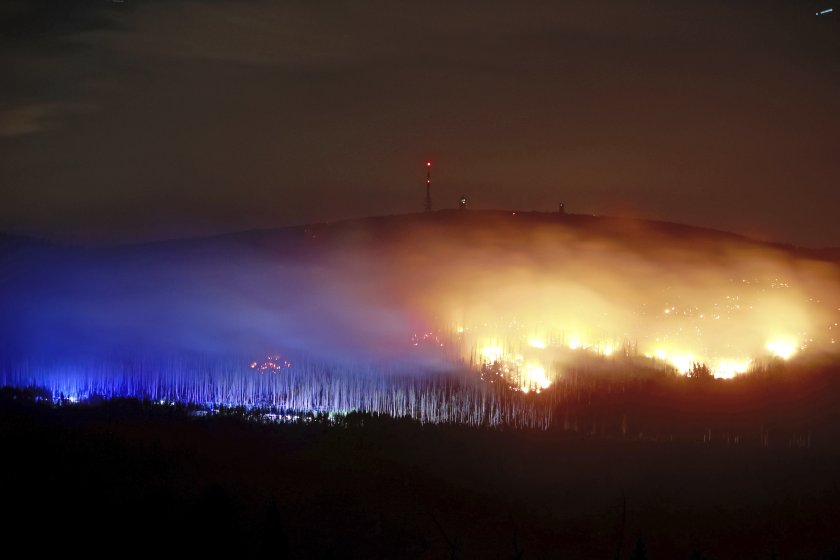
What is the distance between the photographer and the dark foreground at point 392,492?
12.2 meters

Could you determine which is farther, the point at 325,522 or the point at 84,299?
the point at 84,299

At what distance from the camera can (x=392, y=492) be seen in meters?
14.2

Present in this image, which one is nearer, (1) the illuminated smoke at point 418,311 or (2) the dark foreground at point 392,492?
(2) the dark foreground at point 392,492

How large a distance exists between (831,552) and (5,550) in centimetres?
1188

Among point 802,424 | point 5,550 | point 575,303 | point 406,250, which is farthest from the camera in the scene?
point 406,250

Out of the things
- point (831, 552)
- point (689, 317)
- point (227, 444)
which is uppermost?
point (689, 317)

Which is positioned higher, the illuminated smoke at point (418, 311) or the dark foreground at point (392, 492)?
the illuminated smoke at point (418, 311)

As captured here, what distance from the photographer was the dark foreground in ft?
39.9

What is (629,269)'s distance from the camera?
3428 cm

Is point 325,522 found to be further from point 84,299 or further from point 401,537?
point 84,299

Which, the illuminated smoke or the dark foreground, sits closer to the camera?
the dark foreground

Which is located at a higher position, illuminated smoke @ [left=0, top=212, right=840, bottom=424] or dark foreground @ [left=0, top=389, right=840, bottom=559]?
illuminated smoke @ [left=0, top=212, right=840, bottom=424]

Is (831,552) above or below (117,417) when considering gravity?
below

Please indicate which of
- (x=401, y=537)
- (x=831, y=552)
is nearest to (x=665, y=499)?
(x=831, y=552)
